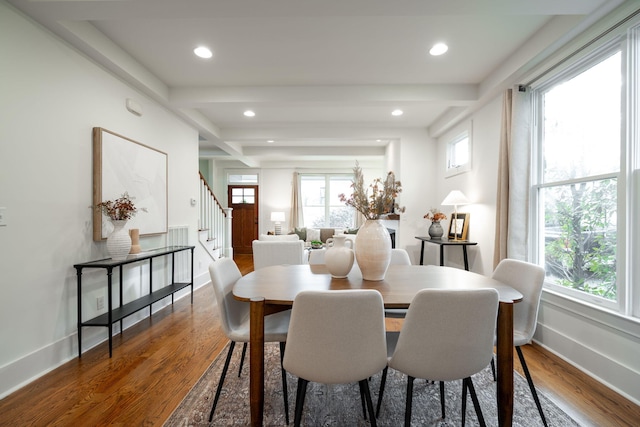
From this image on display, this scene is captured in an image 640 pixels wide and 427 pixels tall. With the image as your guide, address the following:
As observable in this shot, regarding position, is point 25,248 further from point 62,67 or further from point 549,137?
point 549,137

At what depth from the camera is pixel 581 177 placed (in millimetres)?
2289

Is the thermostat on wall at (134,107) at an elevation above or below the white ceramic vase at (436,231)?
above

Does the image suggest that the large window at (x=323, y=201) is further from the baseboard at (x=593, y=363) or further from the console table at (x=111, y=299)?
the baseboard at (x=593, y=363)

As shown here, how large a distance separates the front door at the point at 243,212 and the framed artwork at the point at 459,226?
Answer: 5.76 meters

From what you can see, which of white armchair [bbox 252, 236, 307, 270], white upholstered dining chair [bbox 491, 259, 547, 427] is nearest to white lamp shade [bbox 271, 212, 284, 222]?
white armchair [bbox 252, 236, 307, 270]

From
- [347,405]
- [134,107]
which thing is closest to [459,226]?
[347,405]

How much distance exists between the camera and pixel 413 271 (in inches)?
80.4

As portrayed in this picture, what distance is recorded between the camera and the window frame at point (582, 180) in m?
1.91

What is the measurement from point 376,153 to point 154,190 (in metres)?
4.58

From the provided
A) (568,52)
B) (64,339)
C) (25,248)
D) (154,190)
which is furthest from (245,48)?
(64,339)

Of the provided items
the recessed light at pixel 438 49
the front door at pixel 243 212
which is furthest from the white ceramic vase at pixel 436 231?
the front door at pixel 243 212

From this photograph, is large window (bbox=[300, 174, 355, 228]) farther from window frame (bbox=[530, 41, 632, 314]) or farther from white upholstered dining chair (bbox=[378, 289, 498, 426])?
white upholstered dining chair (bbox=[378, 289, 498, 426])

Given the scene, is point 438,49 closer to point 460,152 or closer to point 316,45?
point 316,45

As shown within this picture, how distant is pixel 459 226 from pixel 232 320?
133 inches
